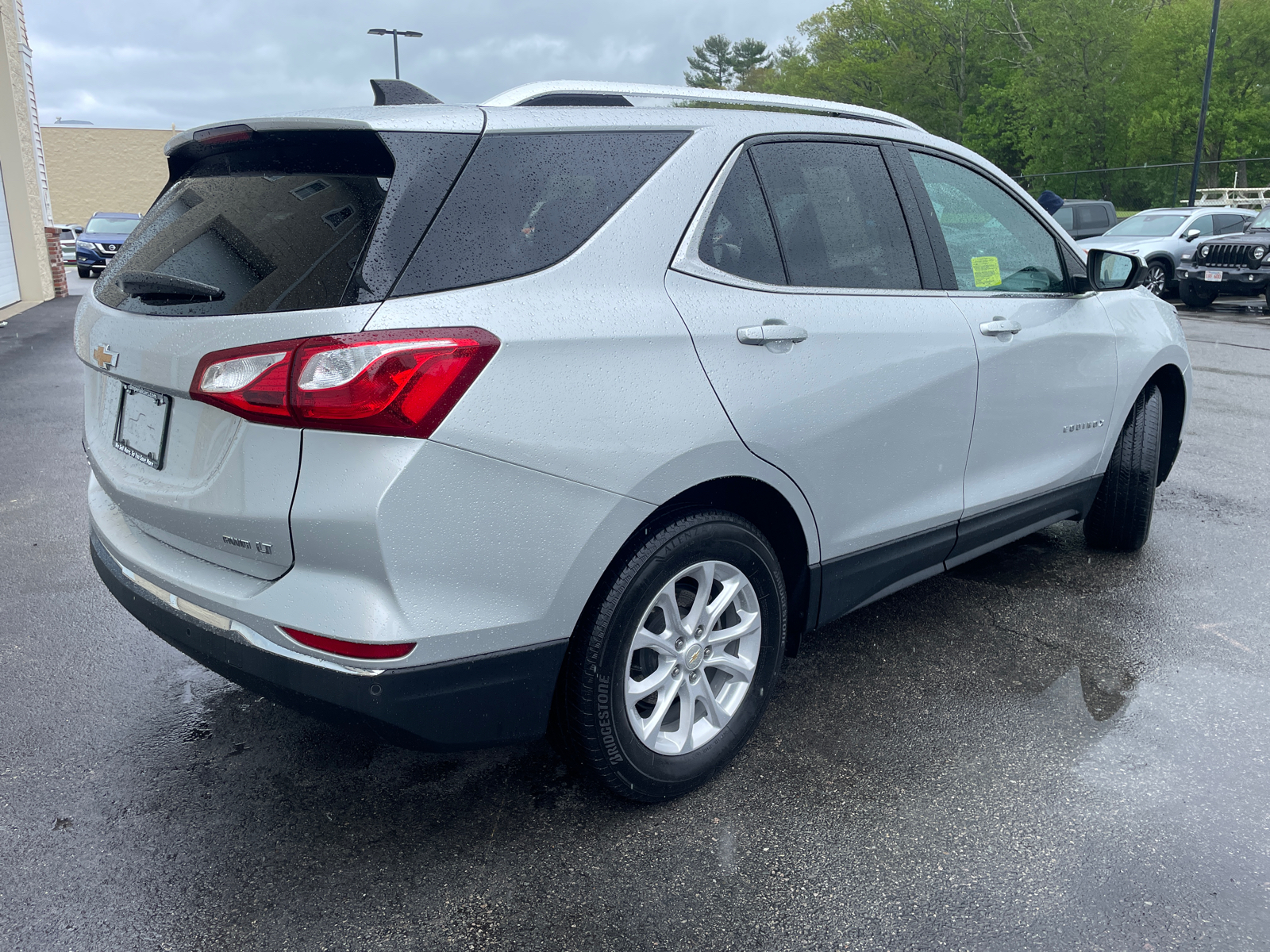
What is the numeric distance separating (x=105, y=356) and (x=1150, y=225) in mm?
20852

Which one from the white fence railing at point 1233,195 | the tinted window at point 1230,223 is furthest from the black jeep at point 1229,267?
the white fence railing at point 1233,195

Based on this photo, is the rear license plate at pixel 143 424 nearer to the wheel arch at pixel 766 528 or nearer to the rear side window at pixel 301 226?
the rear side window at pixel 301 226

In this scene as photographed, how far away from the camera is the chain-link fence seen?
38875 mm

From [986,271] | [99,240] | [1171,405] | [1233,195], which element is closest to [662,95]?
[986,271]

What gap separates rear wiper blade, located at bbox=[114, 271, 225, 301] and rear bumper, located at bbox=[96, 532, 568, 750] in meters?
0.73

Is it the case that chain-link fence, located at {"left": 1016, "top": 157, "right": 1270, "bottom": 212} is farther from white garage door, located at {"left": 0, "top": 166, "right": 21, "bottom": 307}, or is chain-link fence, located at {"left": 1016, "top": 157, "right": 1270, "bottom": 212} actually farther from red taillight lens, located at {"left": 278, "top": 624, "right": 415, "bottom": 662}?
red taillight lens, located at {"left": 278, "top": 624, "right": 415, "bottom": 662}

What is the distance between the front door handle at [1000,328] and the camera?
3.30 meters

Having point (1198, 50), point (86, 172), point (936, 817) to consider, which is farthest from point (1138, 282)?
point (86, 172)

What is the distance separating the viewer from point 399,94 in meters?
2.56

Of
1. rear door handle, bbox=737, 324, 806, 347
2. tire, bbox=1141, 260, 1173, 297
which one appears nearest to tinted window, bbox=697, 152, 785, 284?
rear door handle, bbox=737, 324, 806, 347

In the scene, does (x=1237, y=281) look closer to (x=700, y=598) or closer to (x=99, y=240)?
(x=700, y=598)

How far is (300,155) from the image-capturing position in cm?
230

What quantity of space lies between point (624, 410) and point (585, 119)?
2.48 feet

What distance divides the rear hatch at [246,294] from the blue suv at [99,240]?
26410mm
